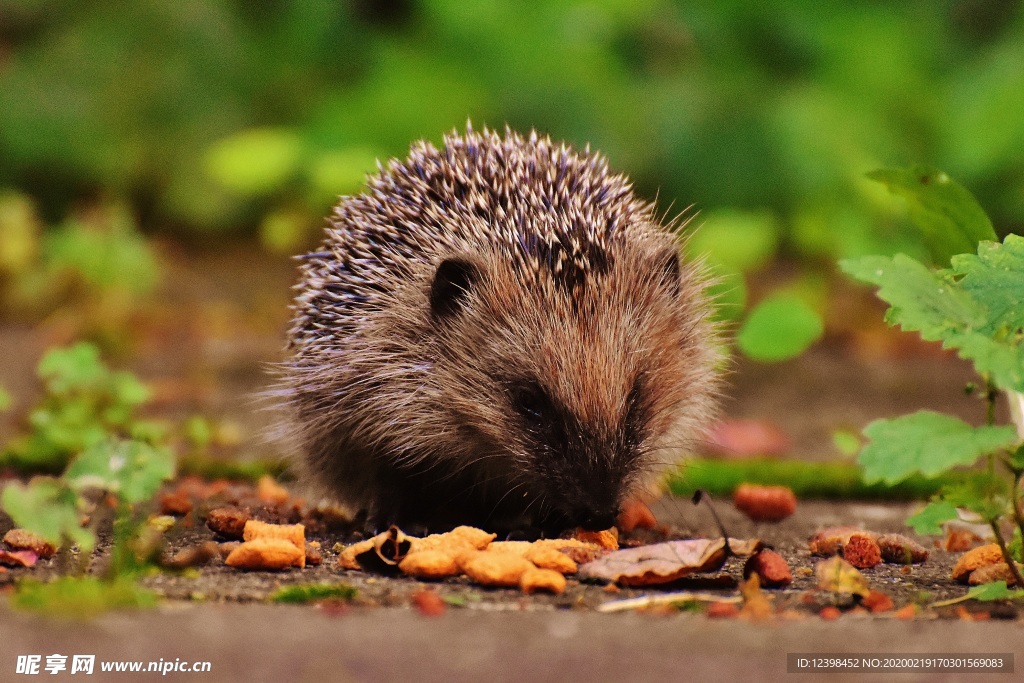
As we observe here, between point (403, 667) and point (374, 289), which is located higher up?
point (374, 289)

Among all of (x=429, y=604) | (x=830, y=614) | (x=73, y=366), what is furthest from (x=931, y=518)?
(x=73, y=366)

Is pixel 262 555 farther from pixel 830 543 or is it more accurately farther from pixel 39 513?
pixel 830 543

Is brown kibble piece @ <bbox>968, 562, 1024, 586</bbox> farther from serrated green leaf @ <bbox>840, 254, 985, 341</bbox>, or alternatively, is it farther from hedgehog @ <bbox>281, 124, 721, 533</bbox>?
hedgehog @ <bbox>281, 124, 721, 533</bbox>

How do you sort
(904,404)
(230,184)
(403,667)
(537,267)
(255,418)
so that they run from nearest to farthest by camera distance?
(403,667) < (537,267) < (255,418) < (904,404) < (230,184)

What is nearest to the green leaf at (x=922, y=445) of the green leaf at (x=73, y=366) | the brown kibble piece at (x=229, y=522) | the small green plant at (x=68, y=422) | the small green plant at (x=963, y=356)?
the small green plant at (x=963, y=356)

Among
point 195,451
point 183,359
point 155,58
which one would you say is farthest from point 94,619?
point 155,58

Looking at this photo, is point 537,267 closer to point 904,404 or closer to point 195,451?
point 195,451

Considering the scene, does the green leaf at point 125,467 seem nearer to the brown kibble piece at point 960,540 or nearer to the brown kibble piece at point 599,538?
the brown kibble piece at point 599,538
